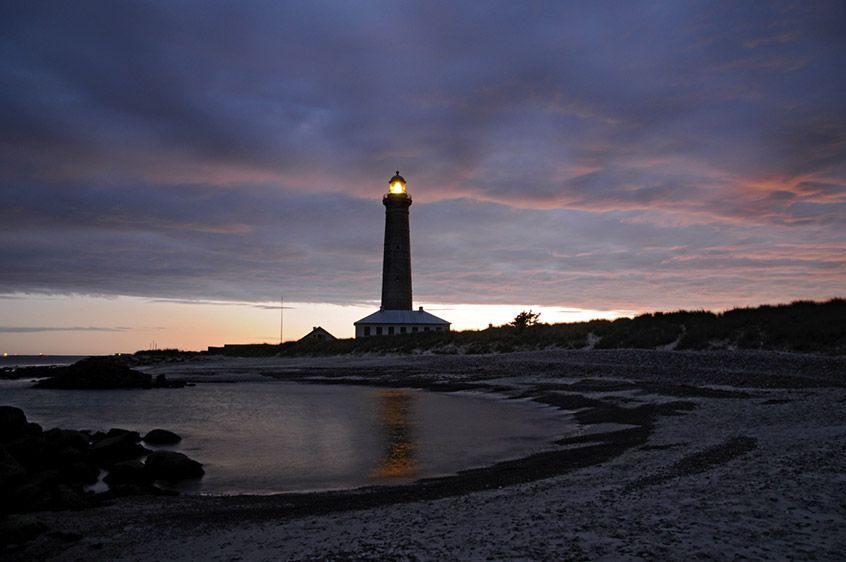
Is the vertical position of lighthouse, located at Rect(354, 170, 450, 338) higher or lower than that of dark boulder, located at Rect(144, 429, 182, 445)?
higher

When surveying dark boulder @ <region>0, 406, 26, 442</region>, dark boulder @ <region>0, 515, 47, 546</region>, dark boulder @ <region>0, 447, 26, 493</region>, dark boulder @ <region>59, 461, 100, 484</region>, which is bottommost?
dark boulder @ <region>59, 461, 100, 484</region>

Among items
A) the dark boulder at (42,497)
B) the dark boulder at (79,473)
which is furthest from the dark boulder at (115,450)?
the dark boulder at (42,497)

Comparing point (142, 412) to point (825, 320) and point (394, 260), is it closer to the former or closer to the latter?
point (825, 320)

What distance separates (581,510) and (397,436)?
8855 millimetres

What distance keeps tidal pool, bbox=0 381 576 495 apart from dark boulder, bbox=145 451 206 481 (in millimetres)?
343

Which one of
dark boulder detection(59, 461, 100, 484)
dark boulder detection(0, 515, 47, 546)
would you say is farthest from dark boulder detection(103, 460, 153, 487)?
dark boulder detection(0, 515, 47, 546)

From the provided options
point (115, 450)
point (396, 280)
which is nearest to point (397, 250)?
point (396, 280)

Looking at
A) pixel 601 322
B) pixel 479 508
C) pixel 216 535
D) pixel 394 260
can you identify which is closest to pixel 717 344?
pixel 601 322

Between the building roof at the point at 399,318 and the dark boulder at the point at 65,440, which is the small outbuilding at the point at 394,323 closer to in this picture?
the building roof at the point at 399,318

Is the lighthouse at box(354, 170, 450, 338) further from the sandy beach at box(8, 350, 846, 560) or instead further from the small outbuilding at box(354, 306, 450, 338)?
the sandy beach at box(8, 350, 846, 560)

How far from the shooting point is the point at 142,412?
21906 mm

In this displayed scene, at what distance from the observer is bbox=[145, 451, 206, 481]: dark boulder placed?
33.9 ft

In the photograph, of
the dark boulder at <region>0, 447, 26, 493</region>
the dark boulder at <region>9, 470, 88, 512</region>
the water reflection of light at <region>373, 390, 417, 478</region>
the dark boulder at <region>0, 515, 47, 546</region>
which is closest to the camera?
the dark boulder at <region>0, 515, 47, 546</region>

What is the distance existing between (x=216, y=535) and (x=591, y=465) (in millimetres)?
5297
